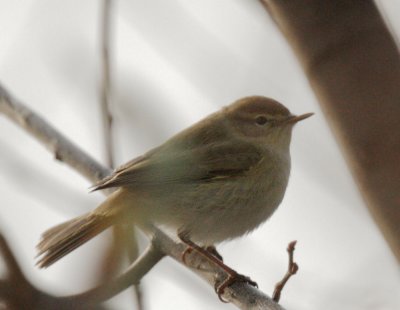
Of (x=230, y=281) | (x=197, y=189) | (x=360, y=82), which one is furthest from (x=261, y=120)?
(x=360, y=82)

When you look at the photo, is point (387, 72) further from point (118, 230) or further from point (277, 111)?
point (277, 111)

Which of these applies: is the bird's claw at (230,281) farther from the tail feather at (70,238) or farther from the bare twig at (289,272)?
the tail feather at (70,238)

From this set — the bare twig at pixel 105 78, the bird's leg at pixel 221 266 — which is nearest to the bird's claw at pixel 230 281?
the bird's leg at pixel 221 266

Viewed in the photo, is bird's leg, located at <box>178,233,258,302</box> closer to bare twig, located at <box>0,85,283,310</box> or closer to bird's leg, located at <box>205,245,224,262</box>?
bare twig, located at <box>0,85,283,310</box>

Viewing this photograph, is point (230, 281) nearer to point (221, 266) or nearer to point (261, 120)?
point (221, 266)

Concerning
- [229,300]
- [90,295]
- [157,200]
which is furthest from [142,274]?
[90,295]

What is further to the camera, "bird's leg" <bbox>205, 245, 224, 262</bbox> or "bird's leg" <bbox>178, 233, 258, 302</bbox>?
"bird's leg" <bbox>205, 245, 224, 262</bbox>

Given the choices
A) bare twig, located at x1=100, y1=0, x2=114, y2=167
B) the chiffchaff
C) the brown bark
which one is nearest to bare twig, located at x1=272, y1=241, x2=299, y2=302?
bare twig, located at x1=100, y1=0, x2=114, y2=167
